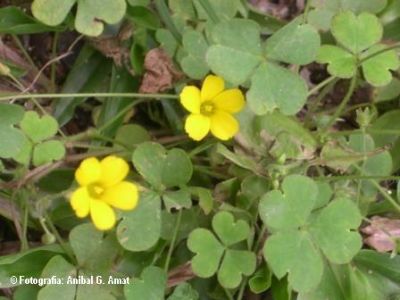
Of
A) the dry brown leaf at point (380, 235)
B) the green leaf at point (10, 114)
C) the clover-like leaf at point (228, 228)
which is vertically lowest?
the dry brown leaf at point (380, 235)

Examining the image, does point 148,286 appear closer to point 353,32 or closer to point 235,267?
point 235,267

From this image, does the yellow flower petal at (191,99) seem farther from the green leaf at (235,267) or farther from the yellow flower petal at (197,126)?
the green leaf at (235,267)

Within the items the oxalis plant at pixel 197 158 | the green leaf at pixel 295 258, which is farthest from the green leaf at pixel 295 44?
the green leaf at pixel 295 258

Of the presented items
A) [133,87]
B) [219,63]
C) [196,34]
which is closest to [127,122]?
[133,87]

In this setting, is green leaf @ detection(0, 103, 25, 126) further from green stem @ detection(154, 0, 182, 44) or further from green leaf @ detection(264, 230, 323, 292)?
green leaf @ detection(264, 230, 323, 292)

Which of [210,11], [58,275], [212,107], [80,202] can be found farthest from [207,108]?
[58,275]

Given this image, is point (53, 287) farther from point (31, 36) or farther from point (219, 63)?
point (31, 36)

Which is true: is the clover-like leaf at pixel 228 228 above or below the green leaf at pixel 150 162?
below

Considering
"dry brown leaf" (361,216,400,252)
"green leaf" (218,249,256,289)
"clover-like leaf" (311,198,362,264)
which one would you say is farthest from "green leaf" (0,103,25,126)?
"dry brown leaf" (361,216,400,252)
